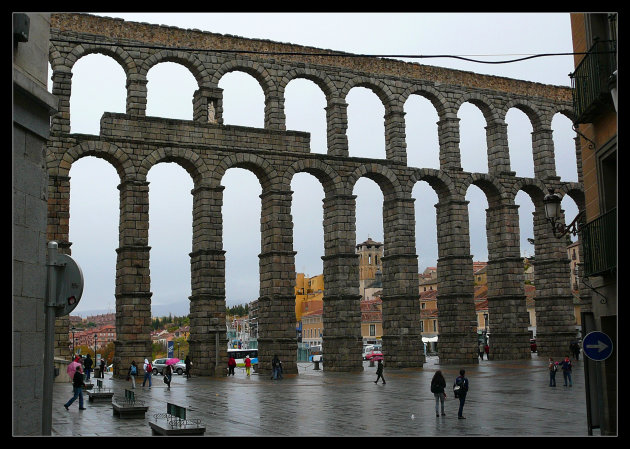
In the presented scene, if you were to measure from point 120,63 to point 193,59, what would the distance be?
144 inches

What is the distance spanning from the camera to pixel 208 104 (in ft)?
121

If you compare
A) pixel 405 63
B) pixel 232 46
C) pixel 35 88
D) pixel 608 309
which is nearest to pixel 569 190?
pixel 405 63

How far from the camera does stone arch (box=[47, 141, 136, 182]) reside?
32.5m

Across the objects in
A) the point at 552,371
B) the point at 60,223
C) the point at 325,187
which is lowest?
the point at 552,371

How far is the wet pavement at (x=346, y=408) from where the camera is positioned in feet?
51.5

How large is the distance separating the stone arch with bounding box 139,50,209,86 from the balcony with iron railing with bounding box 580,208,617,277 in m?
26.0

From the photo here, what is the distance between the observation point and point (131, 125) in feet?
113

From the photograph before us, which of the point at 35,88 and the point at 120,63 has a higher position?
the point at 120,63

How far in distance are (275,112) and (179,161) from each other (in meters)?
6.02

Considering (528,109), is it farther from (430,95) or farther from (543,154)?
(430,95)

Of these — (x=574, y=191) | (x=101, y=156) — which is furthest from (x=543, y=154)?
(x=101, y=156)

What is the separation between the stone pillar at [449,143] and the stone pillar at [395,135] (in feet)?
9.95
